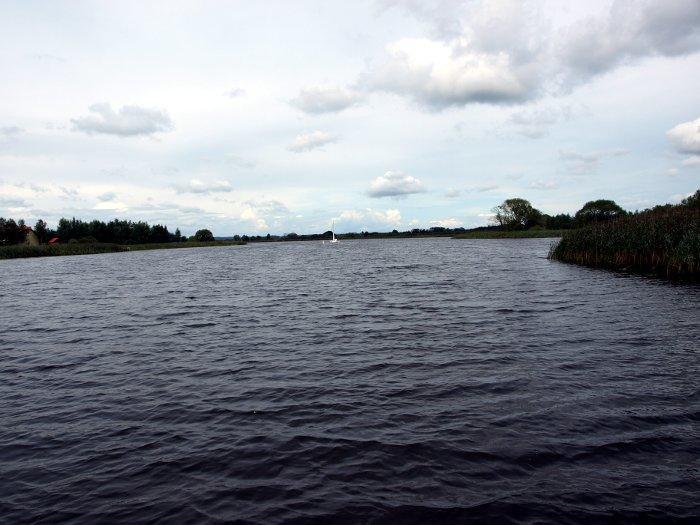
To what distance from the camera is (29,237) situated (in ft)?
431

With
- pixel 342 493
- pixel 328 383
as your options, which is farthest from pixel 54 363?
pixel 342 493

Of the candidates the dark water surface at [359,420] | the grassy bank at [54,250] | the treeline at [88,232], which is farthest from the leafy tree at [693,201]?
the treeline at [88,232]

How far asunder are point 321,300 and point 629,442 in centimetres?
2040

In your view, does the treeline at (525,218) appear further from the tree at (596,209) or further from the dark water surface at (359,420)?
the dark water surface at (359,420)

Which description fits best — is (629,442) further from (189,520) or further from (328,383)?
(189,520)

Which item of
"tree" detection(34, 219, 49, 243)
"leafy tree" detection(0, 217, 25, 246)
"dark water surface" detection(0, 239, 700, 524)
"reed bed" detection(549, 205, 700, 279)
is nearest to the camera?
"dark water surface" detection(0, 239, 700, 524)

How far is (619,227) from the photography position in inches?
1614

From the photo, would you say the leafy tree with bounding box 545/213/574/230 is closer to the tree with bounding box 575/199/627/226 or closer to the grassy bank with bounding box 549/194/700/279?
the tree with bounding box 575/199/627/226

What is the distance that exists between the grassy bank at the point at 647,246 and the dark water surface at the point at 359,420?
12.6 metres

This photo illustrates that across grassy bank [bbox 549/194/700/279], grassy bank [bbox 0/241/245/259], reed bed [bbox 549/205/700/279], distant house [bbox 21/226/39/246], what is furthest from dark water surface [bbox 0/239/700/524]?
distant house [bbox 21/226/39/246]

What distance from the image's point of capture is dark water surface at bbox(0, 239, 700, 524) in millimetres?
6785

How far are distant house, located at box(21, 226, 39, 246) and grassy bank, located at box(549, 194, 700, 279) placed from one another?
13641cm

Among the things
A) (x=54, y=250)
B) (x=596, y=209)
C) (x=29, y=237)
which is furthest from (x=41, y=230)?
(x=596, y=209)

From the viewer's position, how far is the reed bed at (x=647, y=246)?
30386mm
